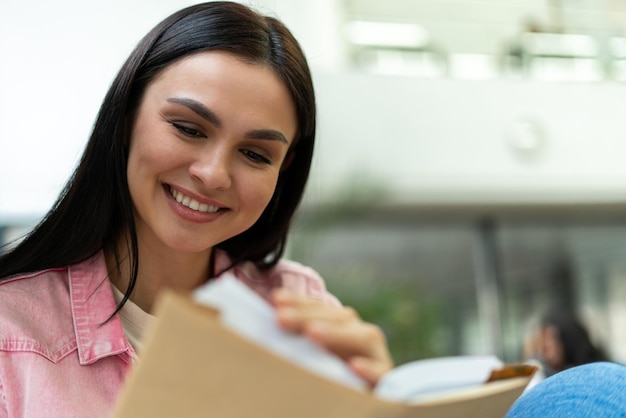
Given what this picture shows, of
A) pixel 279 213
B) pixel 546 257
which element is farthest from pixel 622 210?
pixel 279 213

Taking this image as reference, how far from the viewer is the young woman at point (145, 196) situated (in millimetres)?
1026

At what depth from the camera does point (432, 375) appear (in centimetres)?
67

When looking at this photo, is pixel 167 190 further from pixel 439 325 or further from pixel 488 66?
pixel 488 66

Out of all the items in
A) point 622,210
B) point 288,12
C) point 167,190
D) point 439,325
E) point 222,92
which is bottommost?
point 439,325

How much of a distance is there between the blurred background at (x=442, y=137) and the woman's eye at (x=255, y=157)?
4.33 metres

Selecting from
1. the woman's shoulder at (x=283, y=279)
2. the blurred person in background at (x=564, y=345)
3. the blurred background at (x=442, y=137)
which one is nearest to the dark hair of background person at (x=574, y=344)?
Answer: the blurred person in background at (x=564, y=345)

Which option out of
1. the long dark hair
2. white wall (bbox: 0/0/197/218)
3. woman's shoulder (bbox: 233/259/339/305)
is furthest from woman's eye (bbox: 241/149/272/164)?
white wall (bbox: 0/0/197/218)

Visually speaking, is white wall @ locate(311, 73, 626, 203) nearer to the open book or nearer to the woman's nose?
the woman's nose

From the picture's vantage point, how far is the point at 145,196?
3.60 ft

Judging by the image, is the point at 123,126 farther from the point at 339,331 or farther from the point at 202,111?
the point at 339,331

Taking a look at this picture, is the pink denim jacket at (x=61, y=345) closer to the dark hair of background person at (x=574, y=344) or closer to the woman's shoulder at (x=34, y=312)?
the woman's shoulder at (x=34, y=312)

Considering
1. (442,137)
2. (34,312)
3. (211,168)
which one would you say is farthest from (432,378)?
(442,137)

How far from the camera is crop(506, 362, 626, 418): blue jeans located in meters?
0.93

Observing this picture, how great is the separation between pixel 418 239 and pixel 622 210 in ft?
6.12
